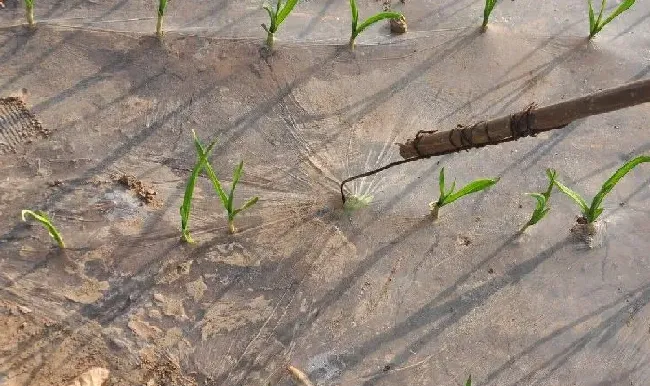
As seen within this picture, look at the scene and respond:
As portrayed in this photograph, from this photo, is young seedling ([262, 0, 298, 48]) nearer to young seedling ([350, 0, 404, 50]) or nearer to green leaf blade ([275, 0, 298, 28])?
green leaf blade ([275, 0, 298, 28])

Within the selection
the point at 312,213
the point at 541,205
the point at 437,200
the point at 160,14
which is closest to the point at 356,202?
the point at 312,213

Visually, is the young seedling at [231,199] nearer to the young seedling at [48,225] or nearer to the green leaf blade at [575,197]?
the young seedling at [48,225]

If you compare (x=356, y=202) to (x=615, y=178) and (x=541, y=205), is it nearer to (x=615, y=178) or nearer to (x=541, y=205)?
(x=541, y=205)

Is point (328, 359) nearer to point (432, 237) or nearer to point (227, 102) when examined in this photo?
point (432, 237)

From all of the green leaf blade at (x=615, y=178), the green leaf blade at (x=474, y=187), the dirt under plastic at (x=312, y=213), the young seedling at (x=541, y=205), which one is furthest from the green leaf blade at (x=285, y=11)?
the green leaf blade at (x=615, y=178)

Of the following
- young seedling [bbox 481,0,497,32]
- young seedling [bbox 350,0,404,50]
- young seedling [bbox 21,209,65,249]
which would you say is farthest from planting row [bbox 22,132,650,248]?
young seedling [bbox 481,0,497,32]
